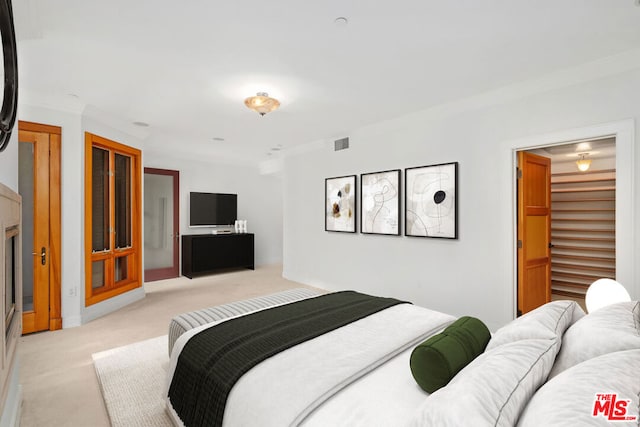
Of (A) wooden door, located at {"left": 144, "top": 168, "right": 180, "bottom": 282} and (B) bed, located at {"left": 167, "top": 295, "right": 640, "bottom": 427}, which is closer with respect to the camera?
(B) bed, located at {"left": 167, "top": 295, "right": 640, "bottom": 427}

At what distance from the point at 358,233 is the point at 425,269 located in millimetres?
1221

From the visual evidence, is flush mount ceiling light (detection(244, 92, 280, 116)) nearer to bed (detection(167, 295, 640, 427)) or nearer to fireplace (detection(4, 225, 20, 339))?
fireplace (detection(4, 225, 20, 339))

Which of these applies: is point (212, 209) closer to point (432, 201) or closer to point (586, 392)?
point (432, 201)

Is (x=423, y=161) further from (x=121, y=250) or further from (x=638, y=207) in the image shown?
(x=121, y=250)

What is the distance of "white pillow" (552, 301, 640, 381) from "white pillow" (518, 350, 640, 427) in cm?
12

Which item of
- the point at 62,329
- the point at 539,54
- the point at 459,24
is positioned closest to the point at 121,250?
the point at 62,329

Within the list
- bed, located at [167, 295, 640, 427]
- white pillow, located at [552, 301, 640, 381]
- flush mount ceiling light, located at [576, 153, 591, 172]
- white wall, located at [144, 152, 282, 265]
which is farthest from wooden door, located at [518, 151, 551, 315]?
white wall, located at [144, 152, 282, 265]

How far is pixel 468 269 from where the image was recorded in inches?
141

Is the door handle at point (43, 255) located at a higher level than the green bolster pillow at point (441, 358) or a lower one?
higher

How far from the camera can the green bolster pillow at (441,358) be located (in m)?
1.21

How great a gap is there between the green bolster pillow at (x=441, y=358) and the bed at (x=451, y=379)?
1 centimetres

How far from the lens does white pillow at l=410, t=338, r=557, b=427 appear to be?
847 mm

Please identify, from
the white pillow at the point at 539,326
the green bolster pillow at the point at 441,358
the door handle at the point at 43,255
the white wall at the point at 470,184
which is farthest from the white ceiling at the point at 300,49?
the green bolster pillow at the point at 441,358

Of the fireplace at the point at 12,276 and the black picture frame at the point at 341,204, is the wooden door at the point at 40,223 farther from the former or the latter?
the black picture frame at the point at 341,204
